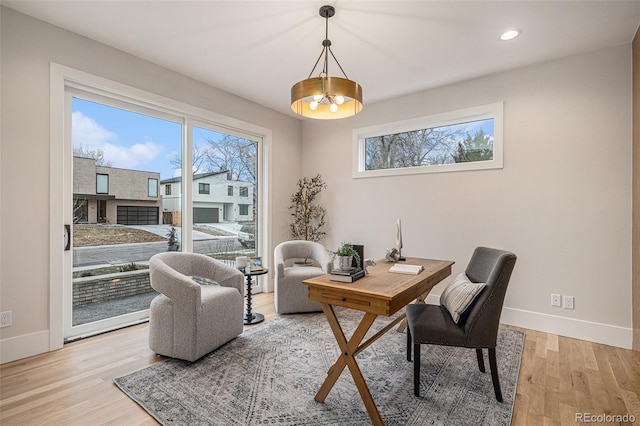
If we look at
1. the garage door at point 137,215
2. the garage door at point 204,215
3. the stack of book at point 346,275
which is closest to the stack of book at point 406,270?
the stack of book at point 346,275

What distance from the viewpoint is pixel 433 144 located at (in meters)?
4.00

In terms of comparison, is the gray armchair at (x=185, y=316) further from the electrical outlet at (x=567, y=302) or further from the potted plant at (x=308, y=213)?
the electrical outlet at (x=567, y=302)

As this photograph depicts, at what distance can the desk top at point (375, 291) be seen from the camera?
1755 millimetres

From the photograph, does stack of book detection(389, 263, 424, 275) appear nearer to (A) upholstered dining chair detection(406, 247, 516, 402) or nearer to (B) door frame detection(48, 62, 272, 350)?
(A) upholstered dining chair detection(406, 247, 516, 402)

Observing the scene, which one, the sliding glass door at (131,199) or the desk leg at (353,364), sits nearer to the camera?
the desk leg at (353,364)

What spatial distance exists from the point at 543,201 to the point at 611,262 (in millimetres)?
782

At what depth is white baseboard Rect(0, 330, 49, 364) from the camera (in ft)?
7.88

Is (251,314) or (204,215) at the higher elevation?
(204,215)

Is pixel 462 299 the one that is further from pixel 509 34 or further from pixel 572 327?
pixel 509 34

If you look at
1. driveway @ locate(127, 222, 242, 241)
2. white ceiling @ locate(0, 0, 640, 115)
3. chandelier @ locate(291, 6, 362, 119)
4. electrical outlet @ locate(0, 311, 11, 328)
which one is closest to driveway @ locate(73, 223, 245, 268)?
driveway @ locate(127, 222, 242, 241)

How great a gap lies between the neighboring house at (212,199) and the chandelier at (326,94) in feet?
6.46

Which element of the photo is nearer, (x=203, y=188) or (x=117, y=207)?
(x=117, y=207)

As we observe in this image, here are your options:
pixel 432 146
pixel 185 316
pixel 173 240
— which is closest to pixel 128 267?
pixel 173 240

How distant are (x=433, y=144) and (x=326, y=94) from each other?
2.40 meters
